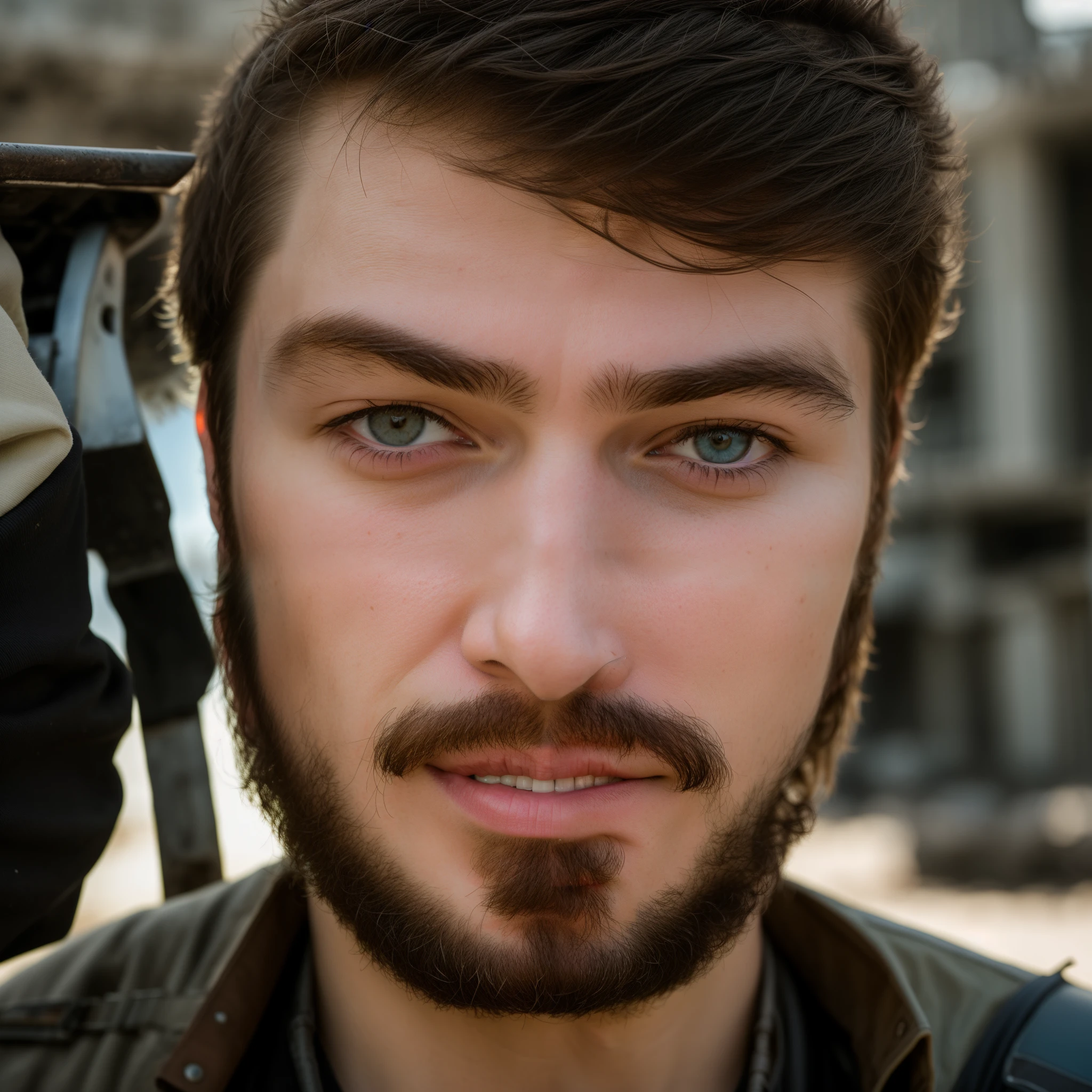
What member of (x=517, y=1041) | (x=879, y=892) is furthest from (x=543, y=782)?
(x=879, y=892)

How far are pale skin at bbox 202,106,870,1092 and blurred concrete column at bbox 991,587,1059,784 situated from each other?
10.7 m

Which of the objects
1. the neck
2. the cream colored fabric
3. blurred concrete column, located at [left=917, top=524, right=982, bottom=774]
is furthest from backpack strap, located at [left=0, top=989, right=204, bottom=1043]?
blurred concrete column, located at [left=917, top=524, right=982, bottom=774]

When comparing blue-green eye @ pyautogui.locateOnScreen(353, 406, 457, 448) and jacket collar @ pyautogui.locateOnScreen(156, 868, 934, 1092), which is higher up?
blue-green eye @ pyautogui.locateOnScreen(353, 406, 457, 448)

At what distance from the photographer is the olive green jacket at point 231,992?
1.72 m

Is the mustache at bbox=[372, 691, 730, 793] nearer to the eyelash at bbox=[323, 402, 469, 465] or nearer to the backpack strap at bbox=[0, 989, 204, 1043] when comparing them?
the eyelash at bbox=[323, 402, 469, 465]

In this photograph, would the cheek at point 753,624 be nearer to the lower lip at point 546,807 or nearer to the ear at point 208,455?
the lower lip at point 546,807

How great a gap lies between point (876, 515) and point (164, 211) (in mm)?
1230

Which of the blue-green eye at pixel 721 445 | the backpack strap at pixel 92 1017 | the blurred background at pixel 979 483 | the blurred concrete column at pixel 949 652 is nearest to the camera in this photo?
the blue-green eye at pixel 721 445

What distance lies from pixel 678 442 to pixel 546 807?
51 cm

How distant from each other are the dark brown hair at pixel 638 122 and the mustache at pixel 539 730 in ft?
1.21

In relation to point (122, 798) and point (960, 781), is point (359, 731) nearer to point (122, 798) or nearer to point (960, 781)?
point (122, 798)

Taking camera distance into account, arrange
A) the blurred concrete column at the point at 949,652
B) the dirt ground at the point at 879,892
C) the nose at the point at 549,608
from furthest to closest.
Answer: the blurred concrete column at the point at 949,652, the dirt ground at the point at 879,892, the nose at the point at 549,608

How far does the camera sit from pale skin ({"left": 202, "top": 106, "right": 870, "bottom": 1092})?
1.47m

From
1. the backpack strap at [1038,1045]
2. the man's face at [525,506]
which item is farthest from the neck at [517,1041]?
the backpack strap at [1038,1045]
